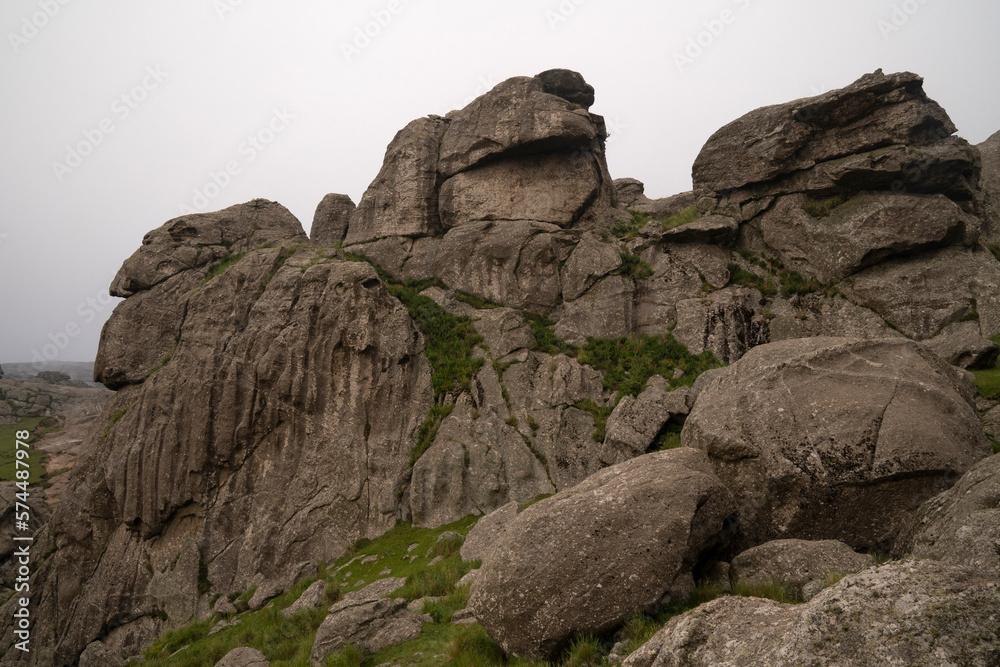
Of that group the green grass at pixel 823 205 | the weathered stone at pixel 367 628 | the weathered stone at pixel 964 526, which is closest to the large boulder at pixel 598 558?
the weathered stone at pixel 964 526

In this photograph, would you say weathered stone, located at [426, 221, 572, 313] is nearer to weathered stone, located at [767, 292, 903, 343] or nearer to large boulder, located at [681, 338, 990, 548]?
weathered stone, located at [767, 292, 903, 343]

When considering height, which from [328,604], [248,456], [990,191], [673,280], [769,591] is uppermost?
[990,191]

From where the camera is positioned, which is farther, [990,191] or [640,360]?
[990,191]

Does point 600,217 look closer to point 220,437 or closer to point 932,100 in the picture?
point 932,100

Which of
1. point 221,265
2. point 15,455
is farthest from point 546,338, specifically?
point 15,455

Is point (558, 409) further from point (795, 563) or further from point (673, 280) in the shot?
point (795, 563)

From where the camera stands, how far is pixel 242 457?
84.8ft

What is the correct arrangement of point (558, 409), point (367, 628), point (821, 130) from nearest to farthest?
Result: point (367, 628) → point (558, 409) → point (821, 130)

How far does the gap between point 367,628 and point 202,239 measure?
101 feet

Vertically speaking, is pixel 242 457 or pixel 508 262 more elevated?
pixel 508 262

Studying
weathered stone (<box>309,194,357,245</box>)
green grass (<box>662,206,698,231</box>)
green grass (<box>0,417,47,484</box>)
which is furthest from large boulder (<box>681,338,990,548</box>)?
green grass (<box>0,417,47,484</box>)

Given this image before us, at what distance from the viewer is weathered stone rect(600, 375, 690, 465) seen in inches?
838

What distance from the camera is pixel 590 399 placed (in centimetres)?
2542

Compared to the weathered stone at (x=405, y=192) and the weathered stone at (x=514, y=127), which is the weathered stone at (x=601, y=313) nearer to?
the weathered stone at (x=514, y=127)
